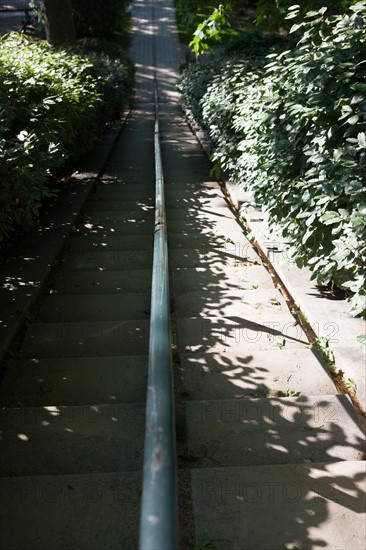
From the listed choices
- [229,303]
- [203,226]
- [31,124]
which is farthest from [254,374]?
[31,124]

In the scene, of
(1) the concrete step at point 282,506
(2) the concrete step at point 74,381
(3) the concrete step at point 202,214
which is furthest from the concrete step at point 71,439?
(3) the concrete step at point 202,214

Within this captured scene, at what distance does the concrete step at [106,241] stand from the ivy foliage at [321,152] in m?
1.65

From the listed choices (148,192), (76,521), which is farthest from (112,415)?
(148,192)

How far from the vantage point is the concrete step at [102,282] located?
4988mm

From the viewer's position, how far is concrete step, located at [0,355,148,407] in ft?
10.3

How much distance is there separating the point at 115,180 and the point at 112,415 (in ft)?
25.5

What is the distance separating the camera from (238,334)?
399 cm

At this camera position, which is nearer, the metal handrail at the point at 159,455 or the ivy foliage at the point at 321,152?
the metal handrail at the point at 159,455

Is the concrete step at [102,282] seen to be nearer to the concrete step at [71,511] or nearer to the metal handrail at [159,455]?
the concrete step at [71,511]

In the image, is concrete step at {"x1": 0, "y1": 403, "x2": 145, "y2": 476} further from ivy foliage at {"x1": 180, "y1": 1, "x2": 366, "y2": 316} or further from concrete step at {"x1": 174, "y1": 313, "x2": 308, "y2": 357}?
ivy foliage at {"x1": 180, "y1": 1, "x2": 366, "y2": 316}

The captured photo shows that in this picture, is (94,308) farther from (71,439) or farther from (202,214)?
(202,214)

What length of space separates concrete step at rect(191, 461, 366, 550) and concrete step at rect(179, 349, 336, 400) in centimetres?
78

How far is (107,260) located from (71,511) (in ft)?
12.6

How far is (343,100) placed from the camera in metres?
3.45
